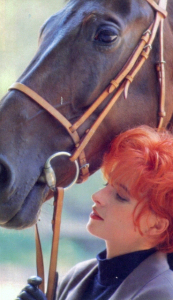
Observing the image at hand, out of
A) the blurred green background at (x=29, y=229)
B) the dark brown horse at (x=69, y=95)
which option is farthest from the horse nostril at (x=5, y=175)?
the blurred green background at (x=29, y=229)

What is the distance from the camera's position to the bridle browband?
0.77 m

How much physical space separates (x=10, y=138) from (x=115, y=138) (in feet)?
0.74

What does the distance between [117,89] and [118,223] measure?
0.28 m

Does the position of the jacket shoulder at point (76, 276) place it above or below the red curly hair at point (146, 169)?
below

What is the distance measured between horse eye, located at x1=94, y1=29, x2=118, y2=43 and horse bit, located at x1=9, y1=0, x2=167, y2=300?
0.06 m

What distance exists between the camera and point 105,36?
2.66 ft

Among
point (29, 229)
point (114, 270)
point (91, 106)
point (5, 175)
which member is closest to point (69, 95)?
point (91, 106)

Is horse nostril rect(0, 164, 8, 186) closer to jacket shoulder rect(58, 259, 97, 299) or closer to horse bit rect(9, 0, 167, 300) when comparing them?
horse bit rect(9, 0, 167, 300)

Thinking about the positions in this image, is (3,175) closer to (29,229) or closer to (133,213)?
(133,213)

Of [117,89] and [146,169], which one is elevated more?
[117,89]

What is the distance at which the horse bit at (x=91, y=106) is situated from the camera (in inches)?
30.2

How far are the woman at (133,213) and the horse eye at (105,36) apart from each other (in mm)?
196

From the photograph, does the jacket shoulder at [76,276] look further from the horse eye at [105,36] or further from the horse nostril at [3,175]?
the horse eye at [105,36]

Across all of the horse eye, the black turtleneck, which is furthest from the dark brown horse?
the black turtleneck
